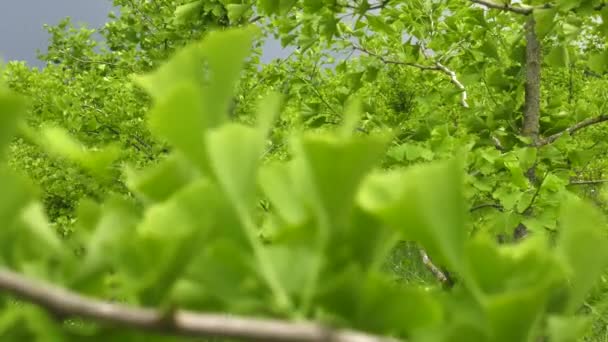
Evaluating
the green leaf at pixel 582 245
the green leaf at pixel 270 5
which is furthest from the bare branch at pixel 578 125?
the green leaf at pixel 582 245

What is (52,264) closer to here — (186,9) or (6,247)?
(6,247)

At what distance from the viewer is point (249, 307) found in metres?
0.34

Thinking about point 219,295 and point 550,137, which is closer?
point 219,295

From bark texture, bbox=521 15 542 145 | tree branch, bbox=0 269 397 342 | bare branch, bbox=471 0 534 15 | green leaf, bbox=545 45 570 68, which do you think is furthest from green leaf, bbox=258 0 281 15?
tree branch, bbox=0 269 397 342

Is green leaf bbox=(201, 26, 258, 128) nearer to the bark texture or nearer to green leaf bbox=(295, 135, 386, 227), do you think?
green leaf bbox=(295, 135, 386, 227)

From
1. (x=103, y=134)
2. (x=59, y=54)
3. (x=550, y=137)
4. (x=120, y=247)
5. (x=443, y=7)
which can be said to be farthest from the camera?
(x=59, y=54)

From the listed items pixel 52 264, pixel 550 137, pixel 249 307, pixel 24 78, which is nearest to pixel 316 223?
pixel 249 307

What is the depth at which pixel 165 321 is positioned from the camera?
30cm

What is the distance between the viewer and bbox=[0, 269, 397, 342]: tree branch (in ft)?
0.95

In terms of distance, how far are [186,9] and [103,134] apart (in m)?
2.67

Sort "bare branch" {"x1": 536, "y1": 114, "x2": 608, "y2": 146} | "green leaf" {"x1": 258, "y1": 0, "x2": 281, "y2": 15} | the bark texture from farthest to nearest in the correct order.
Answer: the bark texture < "bare branch" {"x1": 536, "y1": 114, "x2": 608, "y2": 146} < "green leaf" {"x1": 258, "y1": 0, "x2": 281, "y2": 15}

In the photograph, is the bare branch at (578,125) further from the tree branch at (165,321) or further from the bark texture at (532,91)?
the tree branch at (165,321)

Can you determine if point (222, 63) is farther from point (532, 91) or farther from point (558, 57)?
point (532, 91)

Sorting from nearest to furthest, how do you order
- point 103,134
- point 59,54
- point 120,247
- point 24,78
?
point 120,247
point 103,134
point 24,78
point 59,54
